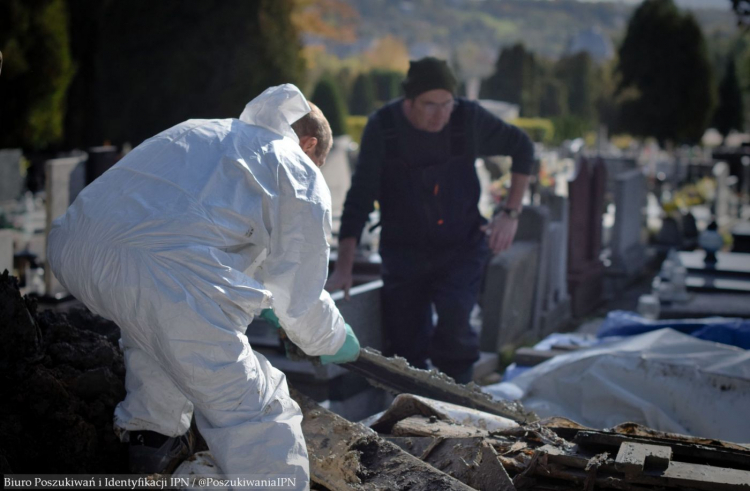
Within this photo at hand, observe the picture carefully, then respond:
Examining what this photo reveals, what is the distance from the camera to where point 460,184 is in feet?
15.6

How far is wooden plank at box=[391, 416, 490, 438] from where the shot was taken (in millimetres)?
3516

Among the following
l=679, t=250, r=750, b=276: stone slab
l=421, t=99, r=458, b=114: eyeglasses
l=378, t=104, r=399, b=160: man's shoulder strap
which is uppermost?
l=421, t=99, r=458, b=114: eyeglasses

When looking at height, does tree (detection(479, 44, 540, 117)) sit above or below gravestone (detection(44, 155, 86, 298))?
above

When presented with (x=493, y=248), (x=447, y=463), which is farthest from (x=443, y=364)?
(x=447, y=463)

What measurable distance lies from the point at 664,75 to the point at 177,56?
15314 mm

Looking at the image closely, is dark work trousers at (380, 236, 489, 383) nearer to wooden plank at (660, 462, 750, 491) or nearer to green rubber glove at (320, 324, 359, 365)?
green rubber glove at (320, 324, 359, 365)

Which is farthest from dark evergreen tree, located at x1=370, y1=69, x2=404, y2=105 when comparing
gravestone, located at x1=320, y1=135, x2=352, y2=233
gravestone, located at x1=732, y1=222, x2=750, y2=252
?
gravestone, located at x1=732, y1=222, x2=750, y2=252

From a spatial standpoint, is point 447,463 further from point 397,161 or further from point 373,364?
point 397,161

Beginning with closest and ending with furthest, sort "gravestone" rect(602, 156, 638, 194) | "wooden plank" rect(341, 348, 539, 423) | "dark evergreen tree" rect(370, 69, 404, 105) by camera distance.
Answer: "wooden plank" rect(341, 348, 539, 423) < "gravestone" rect(602, 156, 638, 194) < "dark evergreen tree" rect(370, 69, 404, 105)

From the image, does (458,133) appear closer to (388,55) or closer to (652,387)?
(652,387)

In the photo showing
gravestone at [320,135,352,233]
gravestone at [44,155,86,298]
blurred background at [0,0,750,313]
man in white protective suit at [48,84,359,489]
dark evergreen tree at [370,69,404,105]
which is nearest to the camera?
man in white protective suit at [48,84,359,489]

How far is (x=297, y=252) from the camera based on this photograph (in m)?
2.75

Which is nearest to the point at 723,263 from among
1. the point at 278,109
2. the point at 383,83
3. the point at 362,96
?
the point at 278,109

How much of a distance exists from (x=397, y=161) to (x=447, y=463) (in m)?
1.95
